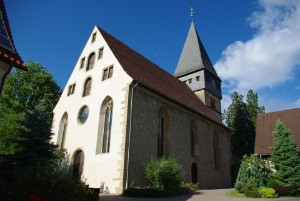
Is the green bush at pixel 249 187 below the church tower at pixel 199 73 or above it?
below

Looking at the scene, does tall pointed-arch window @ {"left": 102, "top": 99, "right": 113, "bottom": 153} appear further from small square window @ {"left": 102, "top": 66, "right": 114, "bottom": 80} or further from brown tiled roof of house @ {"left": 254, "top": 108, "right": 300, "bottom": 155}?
brown tiled roof of house @ {"left": 254, "top": 108, "right": 300, "bottom": 155}

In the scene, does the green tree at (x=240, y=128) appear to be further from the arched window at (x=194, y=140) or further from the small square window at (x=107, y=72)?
the small square window at (x=107, y=72)

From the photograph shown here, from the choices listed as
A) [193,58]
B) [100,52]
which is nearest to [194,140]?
[100,52]

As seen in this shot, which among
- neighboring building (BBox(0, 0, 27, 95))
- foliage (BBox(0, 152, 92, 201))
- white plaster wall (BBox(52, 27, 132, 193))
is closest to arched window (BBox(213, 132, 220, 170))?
white plaster wall (BBox(52, 27, 132, 193))

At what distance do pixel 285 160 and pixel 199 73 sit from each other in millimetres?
17114

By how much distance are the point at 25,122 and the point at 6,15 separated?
6.12 metres

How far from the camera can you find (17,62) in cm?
796

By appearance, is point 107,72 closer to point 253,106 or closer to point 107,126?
point 107,126

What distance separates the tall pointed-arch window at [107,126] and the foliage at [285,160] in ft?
38.1

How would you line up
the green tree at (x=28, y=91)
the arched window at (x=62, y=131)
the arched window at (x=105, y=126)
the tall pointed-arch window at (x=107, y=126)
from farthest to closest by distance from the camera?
the green tree at (x=28, y=91)
the arched window at (x=62, y=131)
the arched window at (x=105, y=126)
the tall pointed-arch window at (x=107, y=126)

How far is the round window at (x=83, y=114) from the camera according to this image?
64.9 feet

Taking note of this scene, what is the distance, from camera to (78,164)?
18.4 meters

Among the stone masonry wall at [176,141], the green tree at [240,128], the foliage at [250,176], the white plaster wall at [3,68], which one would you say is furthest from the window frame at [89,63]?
the green tree at [240,128]

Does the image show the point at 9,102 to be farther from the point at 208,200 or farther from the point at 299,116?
the point at 299,116
